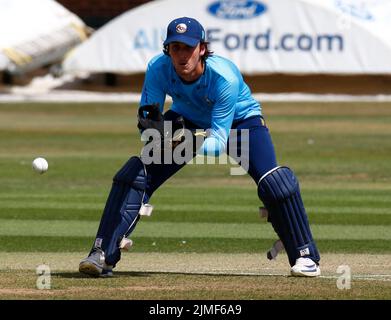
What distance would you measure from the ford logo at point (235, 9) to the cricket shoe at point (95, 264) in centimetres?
2899

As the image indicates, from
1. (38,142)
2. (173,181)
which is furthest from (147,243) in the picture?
(38,142)

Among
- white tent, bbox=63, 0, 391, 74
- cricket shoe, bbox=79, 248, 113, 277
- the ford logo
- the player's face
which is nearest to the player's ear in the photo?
the player's face

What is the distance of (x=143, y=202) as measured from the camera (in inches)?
363

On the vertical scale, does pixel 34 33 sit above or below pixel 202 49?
above

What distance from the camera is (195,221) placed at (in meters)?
13.4

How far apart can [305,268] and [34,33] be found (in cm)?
2985

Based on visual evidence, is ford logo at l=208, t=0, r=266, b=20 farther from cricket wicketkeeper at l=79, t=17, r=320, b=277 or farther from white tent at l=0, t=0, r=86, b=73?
cricket wicketkeeper at l=79, t=17, r=320, b=277

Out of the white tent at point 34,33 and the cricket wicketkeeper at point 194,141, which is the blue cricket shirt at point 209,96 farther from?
the white tent at point 34,33

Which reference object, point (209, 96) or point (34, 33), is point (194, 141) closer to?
point (209, 96)

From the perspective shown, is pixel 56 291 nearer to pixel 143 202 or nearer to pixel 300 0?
pixel 143 202

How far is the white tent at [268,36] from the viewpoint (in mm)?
37312

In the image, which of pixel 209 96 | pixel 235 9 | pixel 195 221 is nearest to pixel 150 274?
pixel 209 96

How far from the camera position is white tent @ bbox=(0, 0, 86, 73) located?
37.2 m

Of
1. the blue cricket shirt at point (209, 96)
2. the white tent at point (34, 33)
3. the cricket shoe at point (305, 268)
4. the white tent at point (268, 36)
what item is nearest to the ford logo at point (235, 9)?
the white tent at point (268, 36)
